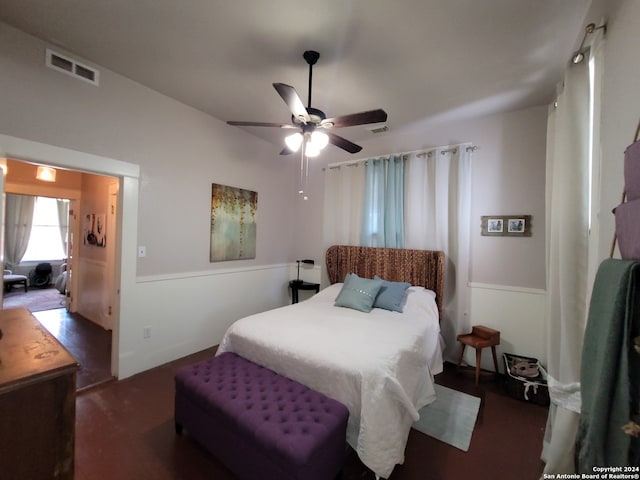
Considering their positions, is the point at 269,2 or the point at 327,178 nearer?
the point at 269,2

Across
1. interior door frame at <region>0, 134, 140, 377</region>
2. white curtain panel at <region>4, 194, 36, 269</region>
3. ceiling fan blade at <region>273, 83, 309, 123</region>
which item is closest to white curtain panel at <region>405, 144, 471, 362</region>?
Result: ceiling fan blade at <region>273, 83, 309, 123</region>

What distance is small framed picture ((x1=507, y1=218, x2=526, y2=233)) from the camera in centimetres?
276

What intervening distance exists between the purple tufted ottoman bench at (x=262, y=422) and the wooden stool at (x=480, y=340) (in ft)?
5.97

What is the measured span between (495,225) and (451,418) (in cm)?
199

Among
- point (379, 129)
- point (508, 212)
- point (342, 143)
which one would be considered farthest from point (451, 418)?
point (379, 129)

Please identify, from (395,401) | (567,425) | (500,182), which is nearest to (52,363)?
(395,401)

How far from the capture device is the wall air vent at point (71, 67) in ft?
6.84

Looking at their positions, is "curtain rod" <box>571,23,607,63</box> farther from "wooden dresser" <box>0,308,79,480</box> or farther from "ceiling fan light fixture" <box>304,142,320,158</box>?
"wooden dresser" <box>0,308,79,480</box>

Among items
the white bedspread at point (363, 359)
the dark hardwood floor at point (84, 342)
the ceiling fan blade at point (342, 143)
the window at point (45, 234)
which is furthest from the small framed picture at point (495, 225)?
the window at point (45, 234)

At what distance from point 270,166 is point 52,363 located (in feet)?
11.5

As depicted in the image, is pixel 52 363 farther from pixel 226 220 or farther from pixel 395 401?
pixel 226 220

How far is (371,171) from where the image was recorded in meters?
3.60

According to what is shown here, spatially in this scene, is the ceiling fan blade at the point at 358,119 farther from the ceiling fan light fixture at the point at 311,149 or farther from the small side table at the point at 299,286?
the small side table at the point at 299,286

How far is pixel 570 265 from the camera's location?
151 centimetres
